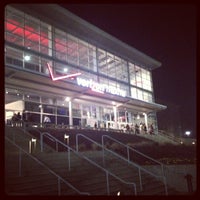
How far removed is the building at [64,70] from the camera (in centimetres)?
2231

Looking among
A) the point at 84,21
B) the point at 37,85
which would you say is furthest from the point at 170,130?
the point at 37,85

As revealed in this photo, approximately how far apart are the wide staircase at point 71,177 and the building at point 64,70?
1149 cm

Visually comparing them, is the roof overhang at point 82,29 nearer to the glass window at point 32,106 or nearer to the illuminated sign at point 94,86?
the illuminated sign at point 94,86

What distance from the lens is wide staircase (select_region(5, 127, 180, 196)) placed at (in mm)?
8125

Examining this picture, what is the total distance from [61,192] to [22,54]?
54.0 ft

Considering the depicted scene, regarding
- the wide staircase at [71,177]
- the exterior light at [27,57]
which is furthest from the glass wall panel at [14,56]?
the wide staircase at [71,177]

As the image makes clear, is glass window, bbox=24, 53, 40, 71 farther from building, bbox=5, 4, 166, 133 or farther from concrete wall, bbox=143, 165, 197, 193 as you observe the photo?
concrete wall, bbox=143, 165, 197, 193

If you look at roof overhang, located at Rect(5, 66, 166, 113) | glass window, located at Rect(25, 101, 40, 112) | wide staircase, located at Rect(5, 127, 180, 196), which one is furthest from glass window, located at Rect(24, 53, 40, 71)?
wide staircase, located at Rect(5, 127, 180, 196)

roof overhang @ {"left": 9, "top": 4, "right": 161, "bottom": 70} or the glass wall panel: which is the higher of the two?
roof overhang @ {"left": 9, "top": 4, "right": 161, "bottom": 70}

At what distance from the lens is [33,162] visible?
31.4ft

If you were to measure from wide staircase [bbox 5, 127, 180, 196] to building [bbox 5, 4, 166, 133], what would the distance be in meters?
11.5

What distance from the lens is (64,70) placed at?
1017 inches

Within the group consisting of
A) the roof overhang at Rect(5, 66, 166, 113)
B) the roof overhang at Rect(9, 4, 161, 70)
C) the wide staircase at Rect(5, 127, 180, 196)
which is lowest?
the wide staircase at Rect(5, 127, 180, 196)

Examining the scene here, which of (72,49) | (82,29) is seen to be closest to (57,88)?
(72,49)
